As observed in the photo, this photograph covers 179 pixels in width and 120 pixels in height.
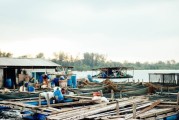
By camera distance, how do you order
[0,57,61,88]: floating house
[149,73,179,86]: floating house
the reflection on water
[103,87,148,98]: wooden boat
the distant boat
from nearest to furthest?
the reflection on water, [103,87,148,98]: wooden boat, [0,57,61,88]: floating house, [149,73,179,86]: floating house, the distant boat

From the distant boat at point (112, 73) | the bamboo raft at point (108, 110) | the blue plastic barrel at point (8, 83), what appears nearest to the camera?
the bamboo raft at point (108, 110)

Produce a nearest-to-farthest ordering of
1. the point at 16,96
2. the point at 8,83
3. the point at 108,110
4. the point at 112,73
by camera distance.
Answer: the point at 108,110, the point at 16,96, the point at 8,83, the point at 112,73

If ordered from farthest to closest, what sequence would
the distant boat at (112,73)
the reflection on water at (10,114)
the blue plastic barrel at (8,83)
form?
1. the distant boat at (112,73)
2. the blue plastic barrel at (8,83)
3. the reflection on water at (10,114)

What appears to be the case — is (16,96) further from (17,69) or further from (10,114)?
(17,69)

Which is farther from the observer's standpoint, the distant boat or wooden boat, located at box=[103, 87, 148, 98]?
the distant boat

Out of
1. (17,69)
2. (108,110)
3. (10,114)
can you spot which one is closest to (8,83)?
(17,69)

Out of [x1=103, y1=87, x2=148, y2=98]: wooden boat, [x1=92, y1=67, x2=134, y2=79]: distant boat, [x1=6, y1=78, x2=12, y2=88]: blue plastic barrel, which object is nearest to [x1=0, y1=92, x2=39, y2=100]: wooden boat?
[x1=103, y1=87, x2=148, y2=98]: wooden boat

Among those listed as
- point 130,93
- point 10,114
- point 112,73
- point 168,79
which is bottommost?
point 10,114

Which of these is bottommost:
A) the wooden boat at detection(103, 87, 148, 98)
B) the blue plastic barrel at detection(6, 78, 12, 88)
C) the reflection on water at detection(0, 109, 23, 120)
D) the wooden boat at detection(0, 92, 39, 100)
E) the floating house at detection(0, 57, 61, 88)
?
the reflection on water at detection(0, 109, 23, 120)

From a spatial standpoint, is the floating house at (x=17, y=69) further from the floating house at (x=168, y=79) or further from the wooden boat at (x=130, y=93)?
the floating house at (x=168, y=79)

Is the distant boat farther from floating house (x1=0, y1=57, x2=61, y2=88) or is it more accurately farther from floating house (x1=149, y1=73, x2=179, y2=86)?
floating house (x1=0, y1=57, x2=61, y2=88)

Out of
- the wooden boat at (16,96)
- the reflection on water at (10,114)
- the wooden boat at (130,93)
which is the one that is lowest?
the reflection on water at (10,114)

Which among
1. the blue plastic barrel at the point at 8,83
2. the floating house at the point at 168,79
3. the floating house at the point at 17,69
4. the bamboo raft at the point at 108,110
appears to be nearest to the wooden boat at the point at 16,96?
the bamboo raft at the point at 108,110

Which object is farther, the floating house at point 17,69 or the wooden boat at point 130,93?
the floating house at point 17,69
